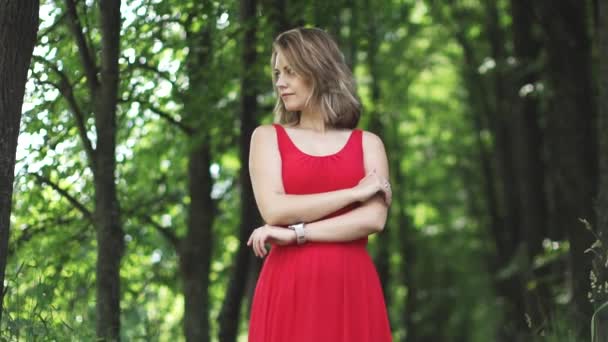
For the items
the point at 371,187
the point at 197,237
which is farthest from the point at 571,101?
the point at 371,187

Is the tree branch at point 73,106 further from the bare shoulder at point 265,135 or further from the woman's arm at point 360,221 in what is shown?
the woman's arm at point 360,221

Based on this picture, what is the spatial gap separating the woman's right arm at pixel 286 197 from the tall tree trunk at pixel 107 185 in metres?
2.10

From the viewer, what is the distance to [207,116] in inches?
347

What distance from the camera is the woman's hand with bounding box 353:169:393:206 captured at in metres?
4.91

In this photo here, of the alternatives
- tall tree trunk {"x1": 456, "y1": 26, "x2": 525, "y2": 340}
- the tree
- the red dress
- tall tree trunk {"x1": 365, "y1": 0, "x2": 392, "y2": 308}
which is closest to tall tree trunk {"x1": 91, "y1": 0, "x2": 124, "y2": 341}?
the tree

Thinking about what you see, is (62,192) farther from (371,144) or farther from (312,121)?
(371,144)

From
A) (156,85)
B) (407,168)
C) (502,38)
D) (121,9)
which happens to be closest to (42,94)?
(121,9)

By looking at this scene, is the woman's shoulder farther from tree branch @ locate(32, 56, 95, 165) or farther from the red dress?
A: tree branch @ locate(32, 56, 95, 165)

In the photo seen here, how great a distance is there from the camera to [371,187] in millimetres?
4926

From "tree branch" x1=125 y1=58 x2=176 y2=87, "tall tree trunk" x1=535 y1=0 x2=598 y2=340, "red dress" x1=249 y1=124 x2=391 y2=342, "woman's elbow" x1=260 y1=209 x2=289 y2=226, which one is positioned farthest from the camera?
"tall tree trunk" x1=535 y1=0 x2=598 y2=340

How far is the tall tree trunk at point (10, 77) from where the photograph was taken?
17.2 ft

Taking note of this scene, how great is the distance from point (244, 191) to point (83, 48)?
7.87 ft

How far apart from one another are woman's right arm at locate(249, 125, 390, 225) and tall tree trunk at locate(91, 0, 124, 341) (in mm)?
2104

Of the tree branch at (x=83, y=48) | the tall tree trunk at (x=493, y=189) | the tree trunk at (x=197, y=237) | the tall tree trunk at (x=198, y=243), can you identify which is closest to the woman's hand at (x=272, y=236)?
the tree branch at (x=83, y=48)
